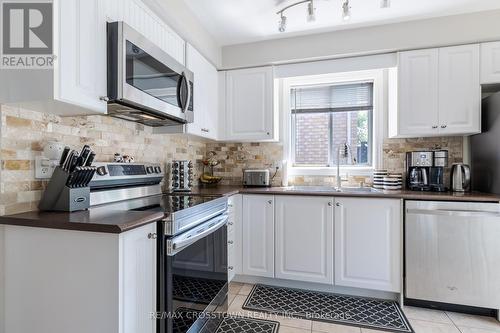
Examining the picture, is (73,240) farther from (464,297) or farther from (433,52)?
(433,52)

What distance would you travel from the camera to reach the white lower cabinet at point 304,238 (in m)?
2.33

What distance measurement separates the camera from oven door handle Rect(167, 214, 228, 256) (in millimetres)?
1293

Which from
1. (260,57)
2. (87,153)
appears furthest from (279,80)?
(87,153)

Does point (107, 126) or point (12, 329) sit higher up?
point (107, 126)

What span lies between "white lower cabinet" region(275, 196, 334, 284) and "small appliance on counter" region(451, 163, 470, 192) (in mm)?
1100

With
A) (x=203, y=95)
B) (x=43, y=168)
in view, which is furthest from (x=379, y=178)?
(x=43, y=168)

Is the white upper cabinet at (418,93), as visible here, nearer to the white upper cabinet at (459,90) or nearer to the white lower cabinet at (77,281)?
the white upper cabinet at (459,90)

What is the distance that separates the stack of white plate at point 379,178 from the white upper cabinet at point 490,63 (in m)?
1.08

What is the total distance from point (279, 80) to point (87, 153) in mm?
2211

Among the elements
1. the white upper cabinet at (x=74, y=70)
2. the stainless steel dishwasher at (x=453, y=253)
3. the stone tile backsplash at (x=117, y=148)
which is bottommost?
the stainless steel dishwasher at (x=453, y=253)

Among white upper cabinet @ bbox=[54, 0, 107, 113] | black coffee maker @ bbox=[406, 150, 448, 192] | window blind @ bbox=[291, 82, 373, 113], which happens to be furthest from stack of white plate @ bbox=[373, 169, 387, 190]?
white upper cabinet @ bbox=[54, 0, 107, 113]

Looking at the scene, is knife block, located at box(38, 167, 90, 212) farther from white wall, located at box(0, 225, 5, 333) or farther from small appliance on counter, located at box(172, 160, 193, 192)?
small appliance on counter, located at box(172, 160, 193, 192)

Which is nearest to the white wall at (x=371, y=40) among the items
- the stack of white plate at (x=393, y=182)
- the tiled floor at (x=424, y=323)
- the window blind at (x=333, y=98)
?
the window blind at (x=333, y=98)

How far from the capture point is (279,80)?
117 inches
